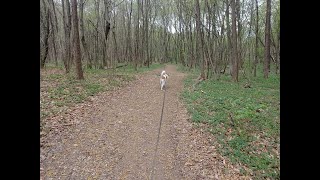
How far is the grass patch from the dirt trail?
42 cm

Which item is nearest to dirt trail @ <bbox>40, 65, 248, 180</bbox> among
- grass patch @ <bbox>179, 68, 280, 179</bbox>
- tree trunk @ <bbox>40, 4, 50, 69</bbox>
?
grass patch @ <bbox>179, 68, 280, 179</bbox>

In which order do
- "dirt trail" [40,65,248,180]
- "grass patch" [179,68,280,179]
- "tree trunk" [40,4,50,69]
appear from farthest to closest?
"tree trunk" [40,4,50,69] → "grass patch" [179,68,280,179] → "dirt trail" [40,65,248,180]

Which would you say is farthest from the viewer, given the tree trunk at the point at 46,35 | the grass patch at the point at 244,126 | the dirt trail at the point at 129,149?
the tree trunk at the point at 46,35

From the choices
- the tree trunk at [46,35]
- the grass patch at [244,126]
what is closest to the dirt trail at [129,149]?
the grass patch at [244,126]

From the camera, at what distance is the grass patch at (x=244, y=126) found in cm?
484

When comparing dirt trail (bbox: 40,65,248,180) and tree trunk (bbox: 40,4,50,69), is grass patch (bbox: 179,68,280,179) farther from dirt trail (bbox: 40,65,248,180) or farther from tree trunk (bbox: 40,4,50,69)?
tree trunk (bbox: 40,4,50,69)

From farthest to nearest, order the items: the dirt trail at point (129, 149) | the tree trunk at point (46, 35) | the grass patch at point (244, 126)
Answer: the tree trunk at point (46, 35) → the grass patch at point (244, 126) → the dirt trail at point (129, 149)

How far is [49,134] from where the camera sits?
18.6 feet

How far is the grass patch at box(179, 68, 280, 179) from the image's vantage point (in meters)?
4.84

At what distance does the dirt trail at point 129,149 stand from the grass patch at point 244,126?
416 millimetres

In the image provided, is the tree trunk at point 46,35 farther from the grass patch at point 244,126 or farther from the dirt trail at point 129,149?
the grass patch at point 244,126
